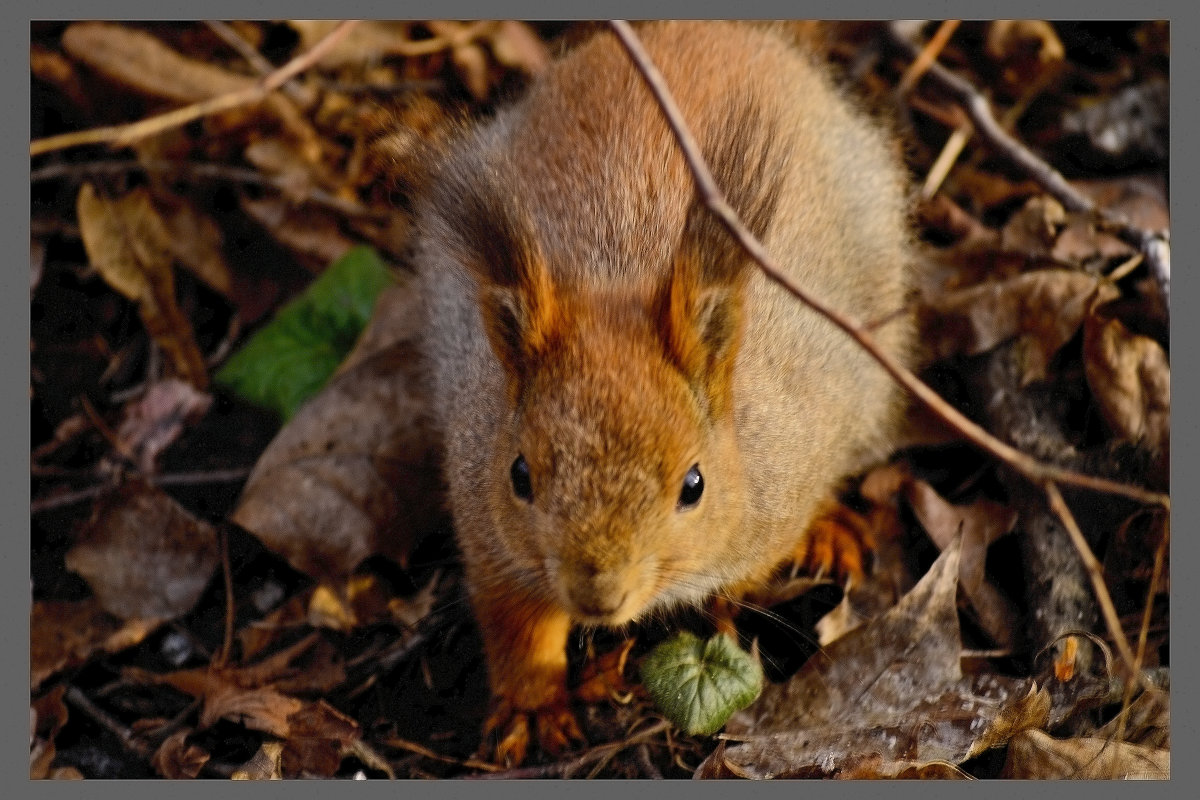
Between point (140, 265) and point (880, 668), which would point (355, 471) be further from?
point (880, 668)

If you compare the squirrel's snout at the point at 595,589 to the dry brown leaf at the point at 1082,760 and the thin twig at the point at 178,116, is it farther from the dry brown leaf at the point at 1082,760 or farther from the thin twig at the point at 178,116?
the thin twig at the point at 178,116

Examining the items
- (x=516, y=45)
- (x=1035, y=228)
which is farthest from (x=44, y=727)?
(x=1035, y=228)

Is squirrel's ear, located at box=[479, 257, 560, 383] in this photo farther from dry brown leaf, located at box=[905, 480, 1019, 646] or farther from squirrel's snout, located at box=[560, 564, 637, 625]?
dry brown leaf, located at box=[905, 480, 1019, 646]

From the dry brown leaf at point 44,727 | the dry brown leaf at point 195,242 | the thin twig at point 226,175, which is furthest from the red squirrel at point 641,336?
the dry brown leaf at point 44,727

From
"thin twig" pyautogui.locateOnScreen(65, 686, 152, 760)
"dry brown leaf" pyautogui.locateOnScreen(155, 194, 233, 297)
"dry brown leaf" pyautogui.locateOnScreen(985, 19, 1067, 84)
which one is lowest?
"thin twig" pyautogui.locateOnScreen(65, 686, 152, 760)

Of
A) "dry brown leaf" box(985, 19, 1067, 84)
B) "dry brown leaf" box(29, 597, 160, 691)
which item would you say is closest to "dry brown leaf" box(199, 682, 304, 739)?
"dry brown leaf" box(29, 597, 160, 691)

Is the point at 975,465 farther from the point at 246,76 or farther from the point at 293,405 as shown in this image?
the point at 246,76
